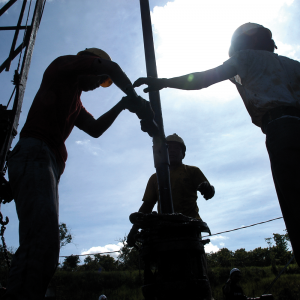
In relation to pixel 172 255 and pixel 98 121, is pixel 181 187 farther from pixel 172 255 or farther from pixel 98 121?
pixel 172 255

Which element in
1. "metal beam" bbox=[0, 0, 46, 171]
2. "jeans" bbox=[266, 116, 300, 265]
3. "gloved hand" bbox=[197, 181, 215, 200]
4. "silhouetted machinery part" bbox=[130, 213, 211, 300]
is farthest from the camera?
"metal beam" bbox=[0, 0, 46, 171]

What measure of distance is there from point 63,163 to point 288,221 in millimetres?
1607

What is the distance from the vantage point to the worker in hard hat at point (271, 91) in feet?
5.54

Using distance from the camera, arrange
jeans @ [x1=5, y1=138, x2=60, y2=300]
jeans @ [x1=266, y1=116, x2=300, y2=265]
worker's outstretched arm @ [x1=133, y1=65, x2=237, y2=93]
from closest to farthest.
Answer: jeans @ [x1=5, y1=138, x2=60, y2=300], jeans @ [x1=266, y1=116, x2=300, y2=265], worker's outstretched arm @ [x1=133, y1=65, x2=237, y2=93]

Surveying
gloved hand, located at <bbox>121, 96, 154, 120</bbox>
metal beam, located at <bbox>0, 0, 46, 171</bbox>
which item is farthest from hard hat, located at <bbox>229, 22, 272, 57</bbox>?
metal beam, located at <bbox>0, 0, 46, 171</bbox>

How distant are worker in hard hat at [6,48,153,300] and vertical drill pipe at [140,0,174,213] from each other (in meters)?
0.22

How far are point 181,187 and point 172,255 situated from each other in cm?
196

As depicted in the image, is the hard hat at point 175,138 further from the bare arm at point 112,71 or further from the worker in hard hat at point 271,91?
the bare arm at point 112,71

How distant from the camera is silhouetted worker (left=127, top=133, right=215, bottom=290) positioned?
3.20 meters

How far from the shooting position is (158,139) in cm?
211

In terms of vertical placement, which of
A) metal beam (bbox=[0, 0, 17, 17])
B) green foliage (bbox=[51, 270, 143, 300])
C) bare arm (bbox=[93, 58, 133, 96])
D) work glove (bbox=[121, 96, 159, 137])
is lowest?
green foliage (bbox=[51, 270, 143, 300])

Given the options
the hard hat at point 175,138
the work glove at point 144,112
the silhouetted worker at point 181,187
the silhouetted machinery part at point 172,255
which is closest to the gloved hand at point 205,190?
the silhouetted worker at point 181,187

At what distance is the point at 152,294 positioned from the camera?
1379mm

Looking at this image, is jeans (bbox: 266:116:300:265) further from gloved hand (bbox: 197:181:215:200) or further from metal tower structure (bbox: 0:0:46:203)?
metal tower structure (bbox: 0:0:46:203)
